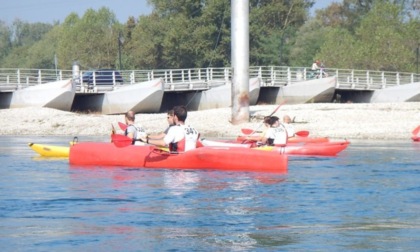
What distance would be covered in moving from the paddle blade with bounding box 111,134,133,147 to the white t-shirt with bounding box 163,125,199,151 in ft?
3.36

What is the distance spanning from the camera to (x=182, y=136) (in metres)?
19.8

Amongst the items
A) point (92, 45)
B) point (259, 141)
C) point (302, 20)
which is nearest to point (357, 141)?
point (259, 141)

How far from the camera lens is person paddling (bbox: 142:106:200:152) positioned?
63.2 feet

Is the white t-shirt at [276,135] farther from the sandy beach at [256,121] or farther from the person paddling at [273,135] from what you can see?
the sandy beach at [256,121]

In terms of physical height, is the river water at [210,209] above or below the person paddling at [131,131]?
below

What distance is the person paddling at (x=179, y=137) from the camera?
19266 mm

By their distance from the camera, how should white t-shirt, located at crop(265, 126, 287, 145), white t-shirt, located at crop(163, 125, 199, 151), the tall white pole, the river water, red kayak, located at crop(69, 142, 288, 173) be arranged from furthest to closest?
1. the tall white pole
2. white t-shirt, located at crop(265, 126, 287, 145)
3. red kayak, located at crop(69, 142, 288, 173)
4. white t-shirt, located at crop(163, 125, 199, 151)
5. the river water

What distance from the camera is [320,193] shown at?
1673cm

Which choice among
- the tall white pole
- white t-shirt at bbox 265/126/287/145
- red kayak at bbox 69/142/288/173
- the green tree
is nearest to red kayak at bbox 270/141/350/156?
white t-shirt at bbox 265/126/287/145

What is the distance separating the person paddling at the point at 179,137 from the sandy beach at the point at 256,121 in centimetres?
1539

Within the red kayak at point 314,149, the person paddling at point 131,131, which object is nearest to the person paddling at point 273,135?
the red kayak at point 314,149

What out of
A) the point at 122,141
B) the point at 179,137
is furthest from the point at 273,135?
the point at 122,141

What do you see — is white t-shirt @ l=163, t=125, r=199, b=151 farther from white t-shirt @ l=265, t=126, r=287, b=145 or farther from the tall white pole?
the tall white pole

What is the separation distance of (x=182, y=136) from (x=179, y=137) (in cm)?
7
